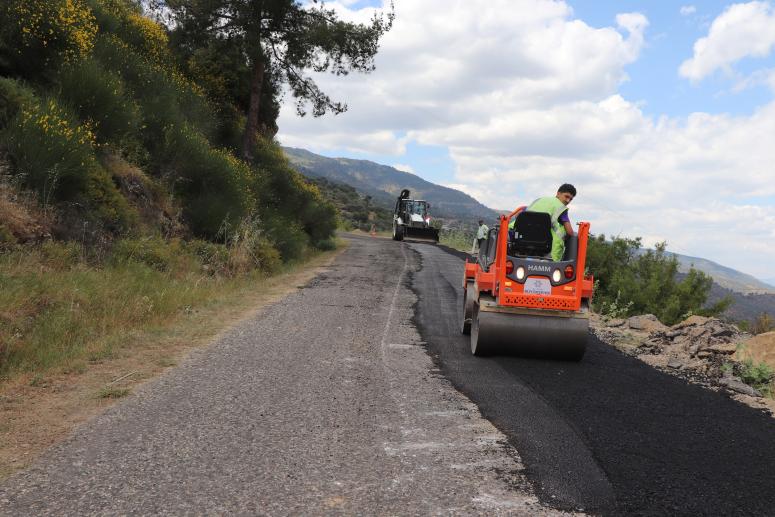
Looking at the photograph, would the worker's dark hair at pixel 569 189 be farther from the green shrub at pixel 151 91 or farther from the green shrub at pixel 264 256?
the green shrub at pixel 151 91

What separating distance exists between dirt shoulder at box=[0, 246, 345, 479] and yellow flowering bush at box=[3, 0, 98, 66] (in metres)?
6.96

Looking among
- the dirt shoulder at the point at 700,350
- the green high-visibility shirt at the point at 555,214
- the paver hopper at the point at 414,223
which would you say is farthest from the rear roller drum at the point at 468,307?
the paver hopper at the point at 414,223

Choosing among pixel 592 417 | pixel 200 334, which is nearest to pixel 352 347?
pixel 200 334

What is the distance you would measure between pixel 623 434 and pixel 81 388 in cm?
491

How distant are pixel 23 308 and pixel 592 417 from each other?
6.37 meters

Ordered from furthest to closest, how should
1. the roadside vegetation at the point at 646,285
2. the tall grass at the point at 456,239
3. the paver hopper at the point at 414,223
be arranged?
the tall grass at the point at 456,239
the paver hopper at the point at 414,223
the roadside vegetation at the point at 646,285

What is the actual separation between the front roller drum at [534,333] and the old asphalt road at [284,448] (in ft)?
3.28

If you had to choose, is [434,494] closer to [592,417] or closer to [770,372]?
[592,417]

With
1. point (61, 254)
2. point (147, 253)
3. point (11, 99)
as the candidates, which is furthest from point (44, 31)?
point (61, 254)

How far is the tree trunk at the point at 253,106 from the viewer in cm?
2052

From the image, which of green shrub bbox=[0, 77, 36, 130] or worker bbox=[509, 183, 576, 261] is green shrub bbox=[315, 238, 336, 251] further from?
worker bbox=[509, 183, 576, 261]

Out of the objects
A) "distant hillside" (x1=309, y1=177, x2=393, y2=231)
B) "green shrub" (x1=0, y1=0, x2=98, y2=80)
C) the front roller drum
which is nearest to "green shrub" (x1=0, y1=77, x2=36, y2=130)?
"green shrub" (x1=0, y1=0, x2=98, y2=80)

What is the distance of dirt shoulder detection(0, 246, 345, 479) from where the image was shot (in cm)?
401

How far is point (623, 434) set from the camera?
469 cm
